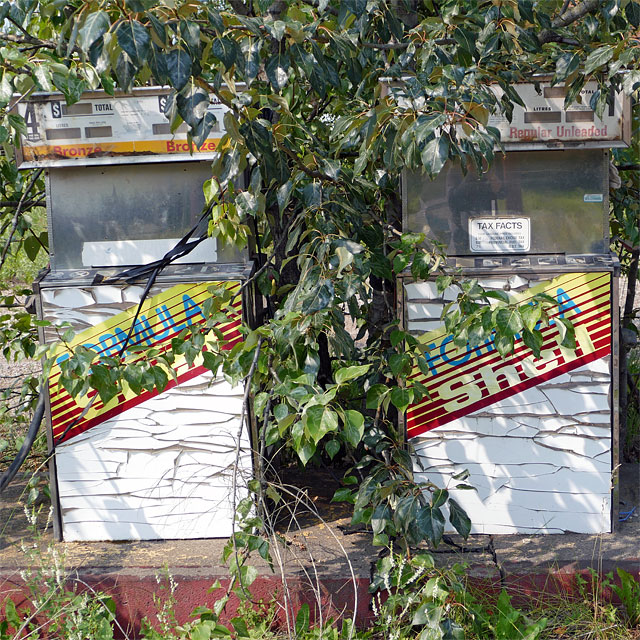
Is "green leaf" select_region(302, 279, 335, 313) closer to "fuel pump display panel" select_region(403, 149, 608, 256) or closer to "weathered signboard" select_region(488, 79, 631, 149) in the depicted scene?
"fuel pump display panel" select_region(403, 149, 608, 256)

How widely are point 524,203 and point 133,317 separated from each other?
1.69 meters

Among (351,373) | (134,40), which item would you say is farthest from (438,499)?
(134,40)

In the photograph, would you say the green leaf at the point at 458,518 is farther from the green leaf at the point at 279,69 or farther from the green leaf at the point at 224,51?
Result: the green leaf at the point at 224,51

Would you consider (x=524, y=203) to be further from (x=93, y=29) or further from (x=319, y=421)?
(x=93, y=29)

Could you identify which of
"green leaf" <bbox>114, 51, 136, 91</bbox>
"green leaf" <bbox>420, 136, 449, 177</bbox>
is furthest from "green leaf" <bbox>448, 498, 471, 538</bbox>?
"green leaf" <bbox>114, 51, 136, 91</bbox>

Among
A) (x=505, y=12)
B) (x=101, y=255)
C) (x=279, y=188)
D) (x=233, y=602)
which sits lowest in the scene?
(x=233, y=602)

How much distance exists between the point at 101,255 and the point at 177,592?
4.68ft

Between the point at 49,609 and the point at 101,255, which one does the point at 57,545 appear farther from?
the point at 101,255

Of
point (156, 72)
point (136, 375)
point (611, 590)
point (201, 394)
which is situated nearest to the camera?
point (156, 72)

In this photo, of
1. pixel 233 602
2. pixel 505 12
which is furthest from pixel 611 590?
pixel 505 12

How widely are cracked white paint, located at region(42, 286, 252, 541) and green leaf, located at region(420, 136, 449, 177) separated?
1417mm

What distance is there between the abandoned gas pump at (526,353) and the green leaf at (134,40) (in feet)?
4.65

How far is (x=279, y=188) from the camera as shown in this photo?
3006mm

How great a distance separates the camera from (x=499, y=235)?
11.2ft
